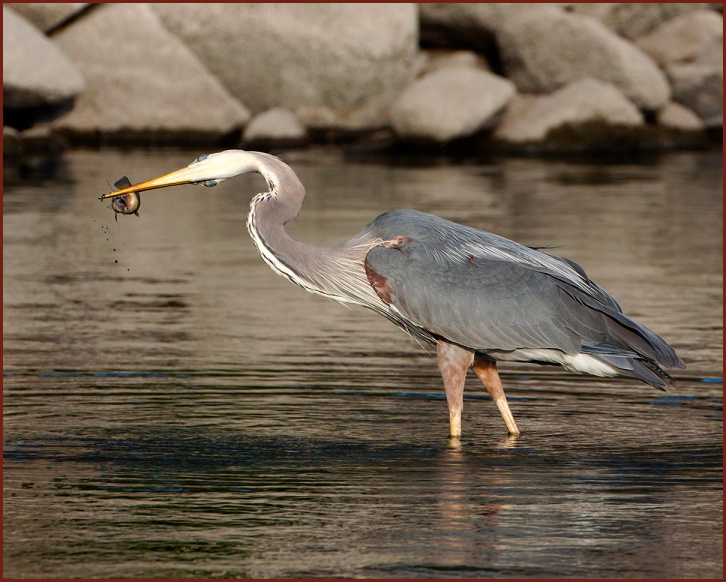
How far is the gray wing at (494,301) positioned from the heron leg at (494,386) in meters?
0.28

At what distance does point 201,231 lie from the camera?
17.9 metres

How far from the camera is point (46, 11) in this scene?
28.8m

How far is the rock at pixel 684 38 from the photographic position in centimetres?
3312

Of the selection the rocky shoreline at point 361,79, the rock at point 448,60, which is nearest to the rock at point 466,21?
the rocky shoreline at point 361,79

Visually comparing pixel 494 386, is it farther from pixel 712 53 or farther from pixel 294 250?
pixel 712 53

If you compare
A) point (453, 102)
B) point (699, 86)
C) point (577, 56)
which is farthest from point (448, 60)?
point (699, 86)

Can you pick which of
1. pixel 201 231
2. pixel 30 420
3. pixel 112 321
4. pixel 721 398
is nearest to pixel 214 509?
pixel 30 420

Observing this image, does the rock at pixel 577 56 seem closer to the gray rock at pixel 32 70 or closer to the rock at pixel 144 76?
the rock at pixel 144 76

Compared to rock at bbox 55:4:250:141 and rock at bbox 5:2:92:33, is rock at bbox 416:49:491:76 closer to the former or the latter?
rock at bbox 55:4:250:141

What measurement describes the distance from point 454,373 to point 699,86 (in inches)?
993

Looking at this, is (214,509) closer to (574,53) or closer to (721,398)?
(721,398)

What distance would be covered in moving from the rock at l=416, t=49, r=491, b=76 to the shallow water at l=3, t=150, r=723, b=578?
1737 centimetres

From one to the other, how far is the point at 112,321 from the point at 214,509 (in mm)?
5487

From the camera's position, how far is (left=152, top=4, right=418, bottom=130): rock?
30516 millimetres
